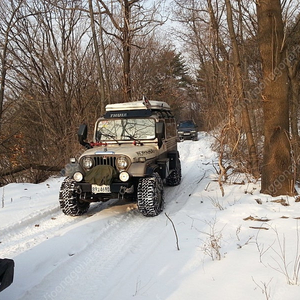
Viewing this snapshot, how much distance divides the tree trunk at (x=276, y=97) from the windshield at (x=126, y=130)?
8.45 ft

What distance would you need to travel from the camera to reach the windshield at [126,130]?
6.73m

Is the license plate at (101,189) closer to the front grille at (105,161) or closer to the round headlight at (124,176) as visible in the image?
the round headlight at (124,176)

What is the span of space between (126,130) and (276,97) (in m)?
3.30

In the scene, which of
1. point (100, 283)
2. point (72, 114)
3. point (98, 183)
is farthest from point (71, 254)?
point (72, 114)

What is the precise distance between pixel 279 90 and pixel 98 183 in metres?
4.16

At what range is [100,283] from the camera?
330cm

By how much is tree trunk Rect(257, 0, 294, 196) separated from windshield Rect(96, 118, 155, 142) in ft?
8.45

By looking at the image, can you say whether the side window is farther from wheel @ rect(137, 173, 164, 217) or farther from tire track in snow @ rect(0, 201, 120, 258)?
tire track in snow @ rect(0, 201, 120, 258)

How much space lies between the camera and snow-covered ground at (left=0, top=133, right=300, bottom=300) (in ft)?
9.99

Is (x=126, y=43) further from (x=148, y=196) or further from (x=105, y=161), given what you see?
(x=148, y=196)

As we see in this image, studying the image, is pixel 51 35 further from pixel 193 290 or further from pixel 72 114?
pixel 193 290

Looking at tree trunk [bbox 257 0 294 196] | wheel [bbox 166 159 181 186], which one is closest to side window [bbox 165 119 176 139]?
wheel [bbox 166 159 181 186]

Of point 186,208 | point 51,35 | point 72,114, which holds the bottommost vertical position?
point 186,208

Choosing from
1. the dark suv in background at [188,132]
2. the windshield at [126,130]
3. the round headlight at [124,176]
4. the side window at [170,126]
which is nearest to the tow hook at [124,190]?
the round headlight at [124,176]
